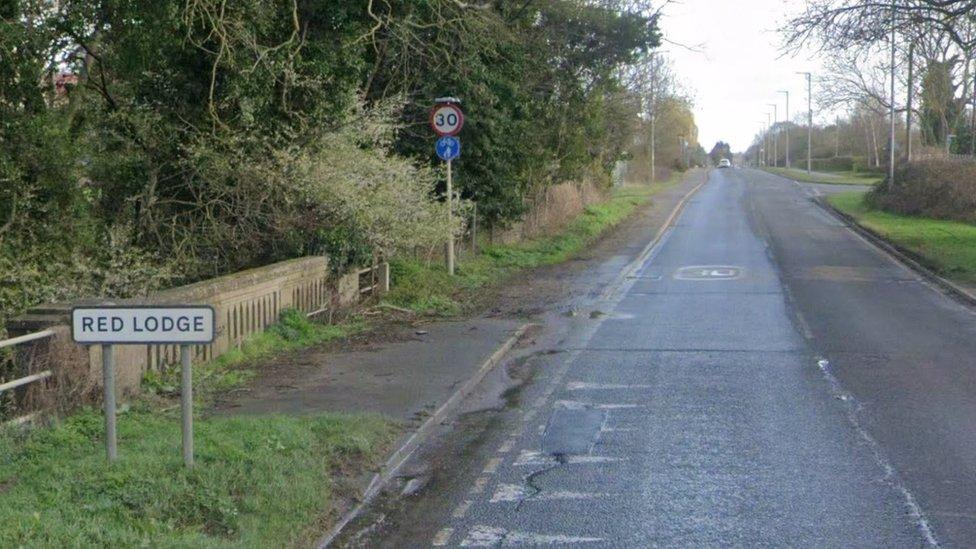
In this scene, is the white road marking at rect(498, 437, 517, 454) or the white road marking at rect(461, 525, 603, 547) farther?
the white road marking at rect(498, 437, 517, 454)

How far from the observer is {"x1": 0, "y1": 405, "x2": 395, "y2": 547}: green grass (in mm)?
5879

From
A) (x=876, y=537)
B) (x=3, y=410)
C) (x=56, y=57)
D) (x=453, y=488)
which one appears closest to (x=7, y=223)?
(x=56, y=57)

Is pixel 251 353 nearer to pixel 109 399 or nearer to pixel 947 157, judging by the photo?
pixel 109 399

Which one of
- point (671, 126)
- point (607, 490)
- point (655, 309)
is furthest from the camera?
point (671, 126)

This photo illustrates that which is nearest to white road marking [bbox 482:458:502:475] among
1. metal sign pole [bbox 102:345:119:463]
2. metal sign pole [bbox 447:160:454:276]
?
metal sign pole [bbox 102:345:119:463]

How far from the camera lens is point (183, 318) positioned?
6688 millimetres

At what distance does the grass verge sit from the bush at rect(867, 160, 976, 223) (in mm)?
31705

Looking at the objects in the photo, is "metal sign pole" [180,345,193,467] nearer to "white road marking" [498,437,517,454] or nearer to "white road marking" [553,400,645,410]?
"white road marking" [498,437,517,454]

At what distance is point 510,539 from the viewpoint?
6.48m

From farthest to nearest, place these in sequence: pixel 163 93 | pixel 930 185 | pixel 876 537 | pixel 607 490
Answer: pixel 930 185
pixel 163 93
pixel 607 490
pixel 876 537

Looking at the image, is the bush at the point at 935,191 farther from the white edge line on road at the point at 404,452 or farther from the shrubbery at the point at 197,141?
the white edge line on road at the point at 404,452

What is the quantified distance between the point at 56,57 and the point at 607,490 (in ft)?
32.3

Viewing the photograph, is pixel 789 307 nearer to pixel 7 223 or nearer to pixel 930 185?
pixel 7 223

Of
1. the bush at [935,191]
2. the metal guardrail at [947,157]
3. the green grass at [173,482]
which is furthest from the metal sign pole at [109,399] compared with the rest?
the metal guardrail at [947,157]
